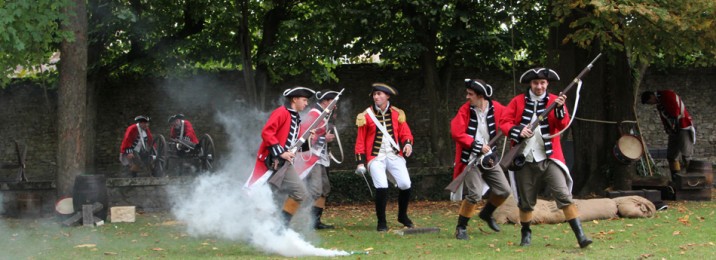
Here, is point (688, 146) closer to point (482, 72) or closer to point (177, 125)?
point (482, 72)

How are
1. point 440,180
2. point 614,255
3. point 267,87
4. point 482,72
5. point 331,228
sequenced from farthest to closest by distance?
point 482,72
point 267,87
point 440,180
point 331,228
point 614,255

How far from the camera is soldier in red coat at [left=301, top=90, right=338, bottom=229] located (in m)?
11.5

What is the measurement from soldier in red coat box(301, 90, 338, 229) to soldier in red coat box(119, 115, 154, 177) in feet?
28.9

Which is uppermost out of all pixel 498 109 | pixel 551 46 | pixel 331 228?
pixel 551 46

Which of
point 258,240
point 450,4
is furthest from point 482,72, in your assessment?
point 258,240

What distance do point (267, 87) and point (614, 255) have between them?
14.0 meters

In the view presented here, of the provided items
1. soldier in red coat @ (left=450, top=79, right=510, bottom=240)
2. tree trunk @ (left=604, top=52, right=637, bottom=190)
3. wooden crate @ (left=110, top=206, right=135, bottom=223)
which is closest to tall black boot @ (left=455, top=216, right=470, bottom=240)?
soldier in red coat @ (left=450, top=79, right=510, bottom=240)

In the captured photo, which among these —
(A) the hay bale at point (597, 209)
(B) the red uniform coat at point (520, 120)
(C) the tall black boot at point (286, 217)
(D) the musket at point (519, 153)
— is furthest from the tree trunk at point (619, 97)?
(C) the tall black boot at point (286, 217)

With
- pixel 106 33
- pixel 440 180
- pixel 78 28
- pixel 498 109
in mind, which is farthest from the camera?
pixel 106 33

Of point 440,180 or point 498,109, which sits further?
point 440,180

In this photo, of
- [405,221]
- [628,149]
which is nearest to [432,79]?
[628,149]

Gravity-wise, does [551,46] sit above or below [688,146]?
A: above

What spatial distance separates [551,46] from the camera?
1540 centimetres

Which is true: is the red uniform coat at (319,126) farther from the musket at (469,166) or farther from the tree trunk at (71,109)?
the tree trunk at (71,109)
